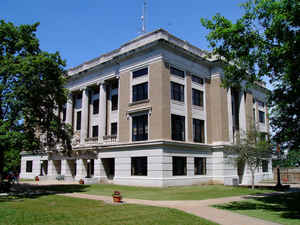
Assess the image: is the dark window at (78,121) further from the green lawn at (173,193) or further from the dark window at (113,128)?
the green lawn at (173,193)

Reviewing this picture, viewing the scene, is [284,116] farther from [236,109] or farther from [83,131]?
[83,131]

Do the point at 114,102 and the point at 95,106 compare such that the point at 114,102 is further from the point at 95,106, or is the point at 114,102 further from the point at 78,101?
the point at 78,101

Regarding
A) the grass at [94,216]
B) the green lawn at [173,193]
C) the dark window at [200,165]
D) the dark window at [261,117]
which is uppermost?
the dark window at [261,117]

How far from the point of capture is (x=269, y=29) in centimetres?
1488

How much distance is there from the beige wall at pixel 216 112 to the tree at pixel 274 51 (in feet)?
58.3

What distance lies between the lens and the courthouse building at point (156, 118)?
3117 cm

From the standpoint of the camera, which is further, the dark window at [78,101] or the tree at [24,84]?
the dark window at [78,101]

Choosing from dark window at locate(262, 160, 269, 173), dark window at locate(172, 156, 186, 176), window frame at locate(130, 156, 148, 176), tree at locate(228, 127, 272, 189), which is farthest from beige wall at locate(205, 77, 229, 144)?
dark window at locate(262, 160, 269, 173)

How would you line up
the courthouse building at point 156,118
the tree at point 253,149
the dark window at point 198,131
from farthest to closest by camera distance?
the dark window at point 198,131 < the courthouse building at point 156,118 < the tree at point 253,149

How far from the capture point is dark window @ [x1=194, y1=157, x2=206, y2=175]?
3423cm

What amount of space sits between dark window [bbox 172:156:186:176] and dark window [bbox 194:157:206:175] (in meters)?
2.46

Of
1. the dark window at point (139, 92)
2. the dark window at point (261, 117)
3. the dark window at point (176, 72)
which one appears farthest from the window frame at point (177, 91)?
the dark window at point (261, 117)

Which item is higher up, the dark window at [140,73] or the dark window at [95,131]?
the dark window at [140,73]

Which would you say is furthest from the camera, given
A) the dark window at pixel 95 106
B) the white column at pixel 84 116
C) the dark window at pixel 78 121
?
the dark window at pixel 78 121
